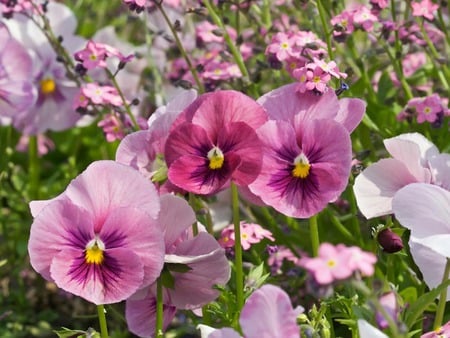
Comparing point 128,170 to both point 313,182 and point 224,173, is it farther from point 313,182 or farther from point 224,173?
point 313,182

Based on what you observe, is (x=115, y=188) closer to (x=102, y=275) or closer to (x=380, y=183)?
(x=102, y=275)

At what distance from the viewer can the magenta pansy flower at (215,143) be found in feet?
4.41

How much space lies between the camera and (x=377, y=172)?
1.45m

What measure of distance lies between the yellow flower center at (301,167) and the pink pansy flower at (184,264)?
142 mm

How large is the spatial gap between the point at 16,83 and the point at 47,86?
0.89 feet

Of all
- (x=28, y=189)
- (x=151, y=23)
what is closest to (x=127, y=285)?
(x=28, y=189)

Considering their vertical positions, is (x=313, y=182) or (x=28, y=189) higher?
(x=313, y=182)

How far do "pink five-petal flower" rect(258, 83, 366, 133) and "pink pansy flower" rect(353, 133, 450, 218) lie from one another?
69 millimetres

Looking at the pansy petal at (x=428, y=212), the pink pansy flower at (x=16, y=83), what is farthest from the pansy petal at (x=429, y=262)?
the pink pansy flower at (x=16, y=83)

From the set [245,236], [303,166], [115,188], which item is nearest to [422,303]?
[303,166]

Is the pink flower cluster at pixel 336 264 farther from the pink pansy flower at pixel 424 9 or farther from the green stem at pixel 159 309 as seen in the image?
the pink pansy flower at pixel 424 9

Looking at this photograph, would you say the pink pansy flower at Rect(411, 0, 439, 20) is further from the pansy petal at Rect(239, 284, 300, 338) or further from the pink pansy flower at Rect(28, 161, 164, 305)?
the pansy petal at Rect(239, 284, 300, 338)

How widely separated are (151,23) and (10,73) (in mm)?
750

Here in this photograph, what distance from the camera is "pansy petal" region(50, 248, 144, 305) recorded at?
1312 millimetres
